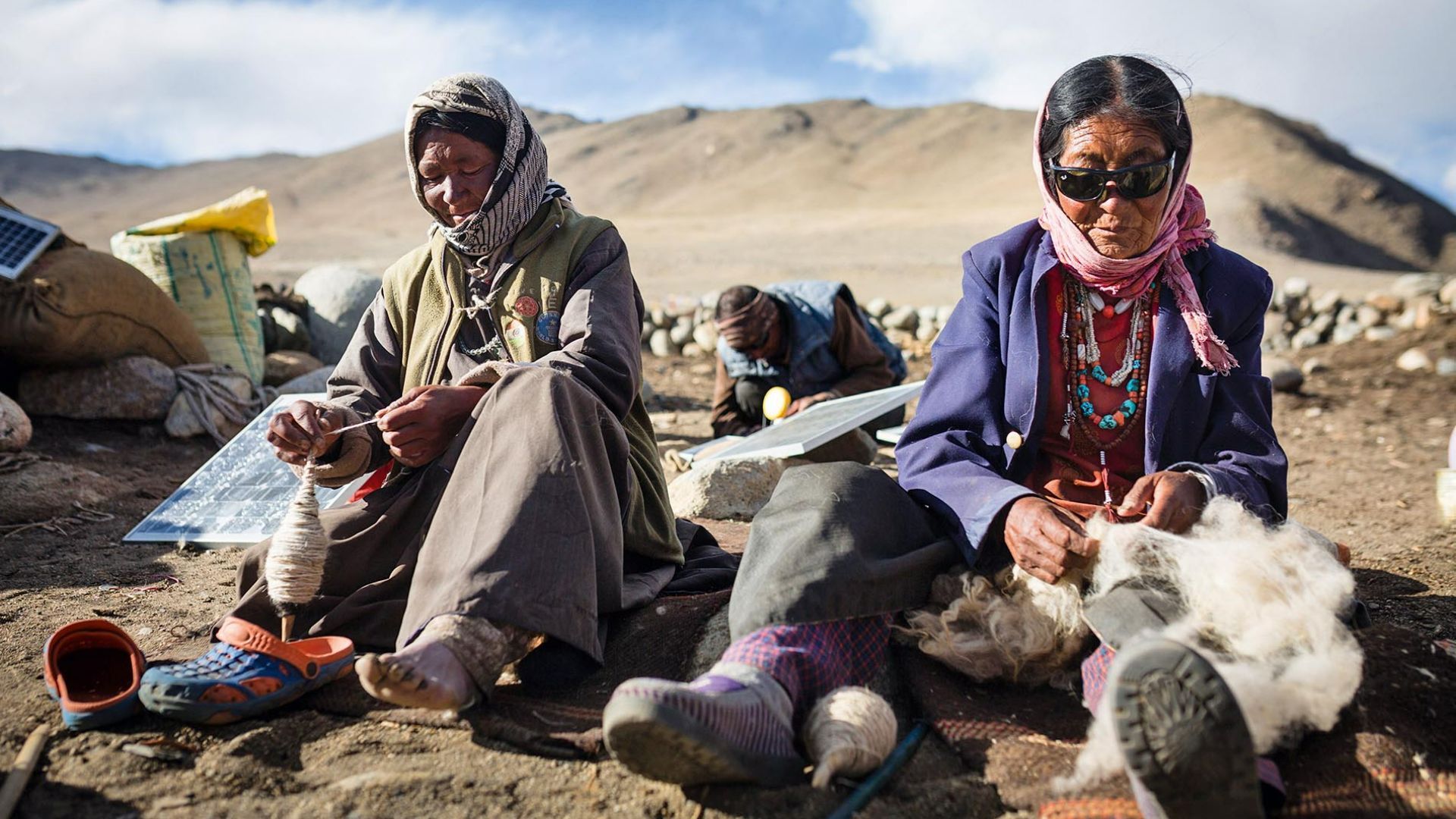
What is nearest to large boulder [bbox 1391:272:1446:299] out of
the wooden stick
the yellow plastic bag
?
the yellow plastic bag

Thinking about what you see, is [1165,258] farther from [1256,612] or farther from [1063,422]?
[1256,612]

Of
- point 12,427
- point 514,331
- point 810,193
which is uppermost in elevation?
point 810,193

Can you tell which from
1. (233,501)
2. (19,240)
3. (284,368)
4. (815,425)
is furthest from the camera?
(284,368)

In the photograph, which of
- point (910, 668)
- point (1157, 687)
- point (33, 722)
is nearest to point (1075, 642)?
point (910, 668)

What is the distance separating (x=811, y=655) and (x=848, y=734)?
0.72 ft

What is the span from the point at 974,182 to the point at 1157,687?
1628 inches

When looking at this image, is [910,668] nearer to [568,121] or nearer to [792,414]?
[792,414]

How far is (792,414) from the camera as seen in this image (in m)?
5.90

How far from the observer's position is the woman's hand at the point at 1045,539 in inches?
83.2

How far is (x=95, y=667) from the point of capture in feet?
7.59

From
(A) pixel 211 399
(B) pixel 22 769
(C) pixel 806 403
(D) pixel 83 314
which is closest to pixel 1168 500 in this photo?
(B) pixel 22 769

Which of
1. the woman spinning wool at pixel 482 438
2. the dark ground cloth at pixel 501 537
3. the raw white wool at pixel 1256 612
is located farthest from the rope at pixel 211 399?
the raw white wool at pixel 1256 612

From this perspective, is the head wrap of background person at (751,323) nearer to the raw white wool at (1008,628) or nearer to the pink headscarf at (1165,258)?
the pink headscarf at (1165,258)

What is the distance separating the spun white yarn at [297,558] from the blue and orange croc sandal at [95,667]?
31 centimetres
